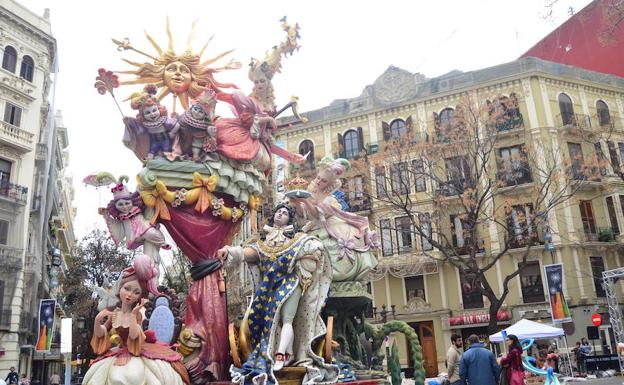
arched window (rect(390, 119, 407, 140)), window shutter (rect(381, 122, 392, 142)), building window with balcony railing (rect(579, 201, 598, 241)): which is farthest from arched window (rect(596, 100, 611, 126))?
window shutter (rect(381, 122, 392, 142))

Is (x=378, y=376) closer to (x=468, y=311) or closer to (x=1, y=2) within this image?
(x=468, y=311)

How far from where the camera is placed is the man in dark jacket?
21.5 feet

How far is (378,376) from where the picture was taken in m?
5.51

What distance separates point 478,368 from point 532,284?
73.4 ft

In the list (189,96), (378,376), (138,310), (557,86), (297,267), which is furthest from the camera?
(557,86)

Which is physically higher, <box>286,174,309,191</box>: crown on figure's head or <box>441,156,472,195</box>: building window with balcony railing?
<box>441,156,472,195</box>: building window with balcony railing

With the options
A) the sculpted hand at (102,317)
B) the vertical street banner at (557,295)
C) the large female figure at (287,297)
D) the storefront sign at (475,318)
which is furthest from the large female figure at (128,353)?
the storefront sign at (475,318)

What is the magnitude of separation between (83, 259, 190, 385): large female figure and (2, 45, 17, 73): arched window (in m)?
25.9

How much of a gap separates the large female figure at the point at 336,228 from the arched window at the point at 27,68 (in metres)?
24.9

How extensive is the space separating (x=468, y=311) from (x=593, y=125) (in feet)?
38.1

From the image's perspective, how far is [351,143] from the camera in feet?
105

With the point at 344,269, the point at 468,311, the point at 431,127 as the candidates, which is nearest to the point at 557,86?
the point at 431,127

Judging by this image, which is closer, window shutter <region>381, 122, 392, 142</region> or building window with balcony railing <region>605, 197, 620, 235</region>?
building window with balcony railing <region>605, 197, 620, 235</region>

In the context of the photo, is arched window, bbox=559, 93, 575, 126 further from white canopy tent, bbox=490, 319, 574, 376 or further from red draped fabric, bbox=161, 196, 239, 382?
red draped fabric, bbox=161, 196, 239, 382
